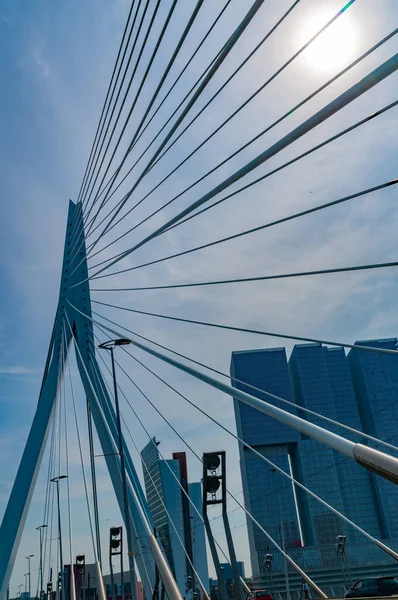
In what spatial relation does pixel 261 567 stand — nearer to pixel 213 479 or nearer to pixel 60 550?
pixel 60 550

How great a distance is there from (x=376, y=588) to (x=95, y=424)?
943 centimetres

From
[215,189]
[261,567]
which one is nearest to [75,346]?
[215,189]

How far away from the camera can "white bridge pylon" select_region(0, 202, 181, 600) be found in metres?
17.2

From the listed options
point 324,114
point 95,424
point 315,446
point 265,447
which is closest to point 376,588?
point 95,424

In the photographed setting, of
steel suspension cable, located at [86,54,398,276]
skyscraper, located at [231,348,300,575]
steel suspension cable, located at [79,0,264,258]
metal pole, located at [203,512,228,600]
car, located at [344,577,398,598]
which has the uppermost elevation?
skyscraper, located at [231,348,300,575]

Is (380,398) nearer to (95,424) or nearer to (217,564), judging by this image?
(95,424)

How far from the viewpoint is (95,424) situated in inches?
772

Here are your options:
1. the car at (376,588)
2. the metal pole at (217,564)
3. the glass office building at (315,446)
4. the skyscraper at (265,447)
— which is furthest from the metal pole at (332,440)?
the skyscraper at (265,447)

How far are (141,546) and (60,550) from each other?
21.6 m

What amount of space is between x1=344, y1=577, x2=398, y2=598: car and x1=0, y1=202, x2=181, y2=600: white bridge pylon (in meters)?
5.83

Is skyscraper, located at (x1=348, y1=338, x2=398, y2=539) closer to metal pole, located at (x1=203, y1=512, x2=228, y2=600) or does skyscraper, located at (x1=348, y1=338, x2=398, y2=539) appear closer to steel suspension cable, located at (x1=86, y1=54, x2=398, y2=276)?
metal pole, located at (x1=203, y1=512, x2=228, y2=600)

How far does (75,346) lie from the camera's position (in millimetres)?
20797

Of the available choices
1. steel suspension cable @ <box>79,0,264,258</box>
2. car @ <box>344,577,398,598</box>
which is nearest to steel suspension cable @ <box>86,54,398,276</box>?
steel suspension cable @ <box>79,0,264,258</box>

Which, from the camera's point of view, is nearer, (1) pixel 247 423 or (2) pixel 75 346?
(2) pixel 75 346
